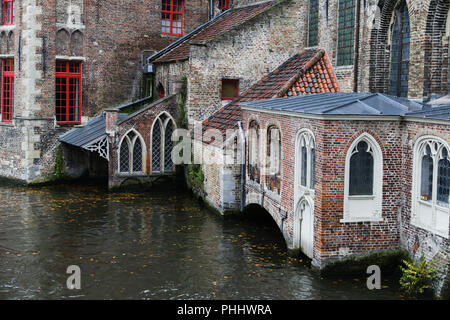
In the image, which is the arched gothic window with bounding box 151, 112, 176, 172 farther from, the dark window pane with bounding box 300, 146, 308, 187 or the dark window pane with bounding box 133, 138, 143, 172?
the dark window pane with bounding box 300, 146, 308, 187

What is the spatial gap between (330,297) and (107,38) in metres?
16.0

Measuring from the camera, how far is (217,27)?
23.3m

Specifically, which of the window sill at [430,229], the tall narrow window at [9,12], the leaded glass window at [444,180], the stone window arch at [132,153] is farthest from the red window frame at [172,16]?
the leaded glass window at [444,180]

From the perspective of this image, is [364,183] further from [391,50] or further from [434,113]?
[391,50]

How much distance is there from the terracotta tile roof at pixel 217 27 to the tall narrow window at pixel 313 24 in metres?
1.41

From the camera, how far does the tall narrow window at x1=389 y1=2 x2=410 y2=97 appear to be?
50.2ft

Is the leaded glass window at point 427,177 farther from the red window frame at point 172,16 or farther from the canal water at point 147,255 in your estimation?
the red window frame at point 172,16

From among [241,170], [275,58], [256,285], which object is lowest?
[256,285]

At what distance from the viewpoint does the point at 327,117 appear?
11188 mm

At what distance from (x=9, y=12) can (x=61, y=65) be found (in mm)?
2788

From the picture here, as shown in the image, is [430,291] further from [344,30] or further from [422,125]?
[344,30]

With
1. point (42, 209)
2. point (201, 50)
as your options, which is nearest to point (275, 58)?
point (201, 50)

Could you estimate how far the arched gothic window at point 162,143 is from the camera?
2123 centimetres

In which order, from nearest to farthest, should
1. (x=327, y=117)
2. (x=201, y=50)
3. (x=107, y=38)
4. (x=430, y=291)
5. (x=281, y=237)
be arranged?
(x=430, y=291) < (x=327, y=117) < (x=281, y=237) < (x=201, y=50) < (x=107, y=38)
